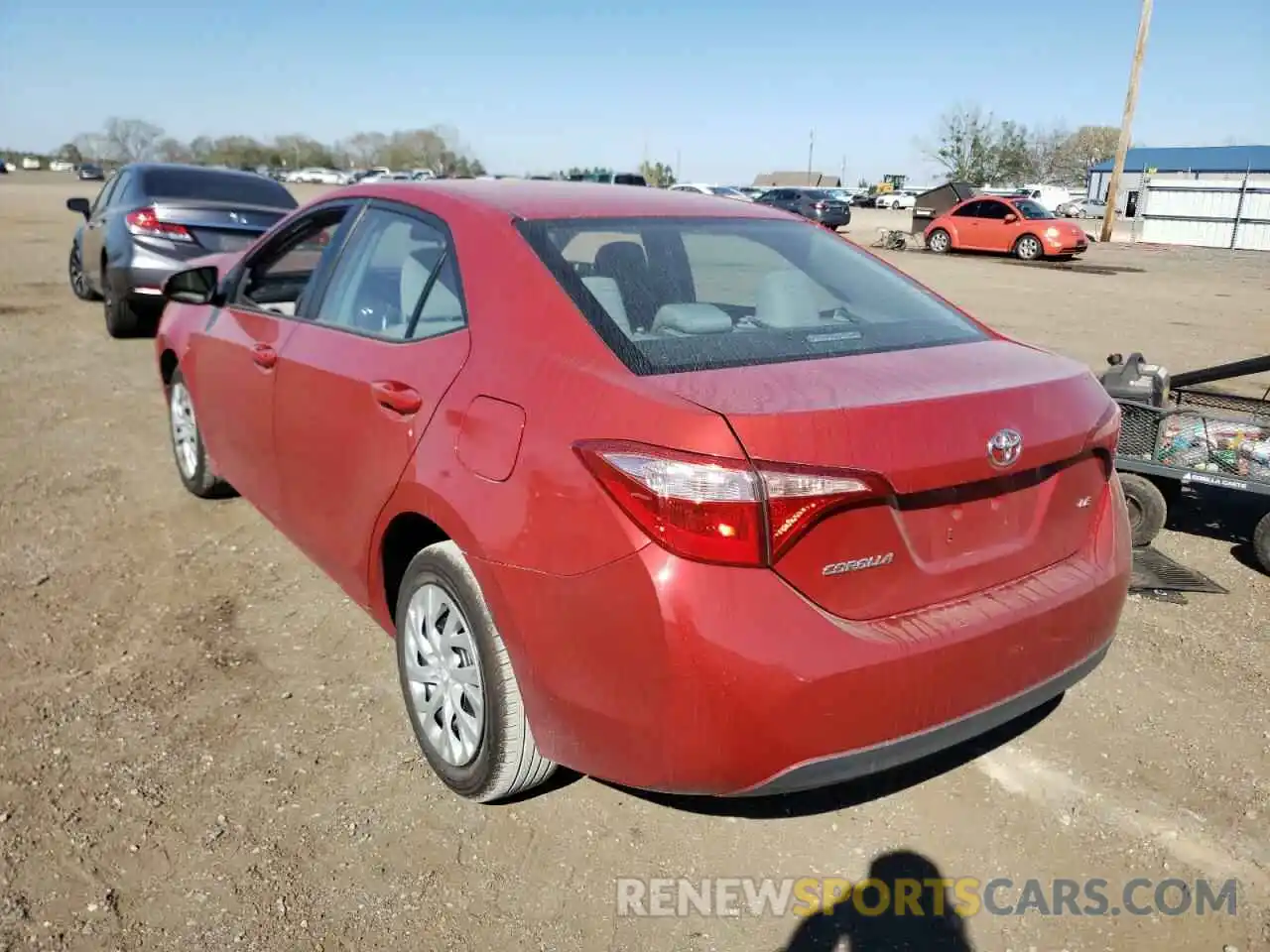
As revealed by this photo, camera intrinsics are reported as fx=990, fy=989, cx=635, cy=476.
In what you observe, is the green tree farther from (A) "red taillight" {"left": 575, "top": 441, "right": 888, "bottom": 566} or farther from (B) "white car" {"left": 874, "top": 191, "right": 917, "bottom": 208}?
(A) "red taillight" {"left": 575, "top": 441, "right": 888, "bottom": 566}

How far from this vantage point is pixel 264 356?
366 cm

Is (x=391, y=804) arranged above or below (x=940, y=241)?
above

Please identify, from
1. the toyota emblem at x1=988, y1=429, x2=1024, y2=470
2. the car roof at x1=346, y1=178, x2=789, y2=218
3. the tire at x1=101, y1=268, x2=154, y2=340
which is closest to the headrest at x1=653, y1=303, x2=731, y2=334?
the car roof at x1=346, y1=178, x2=789, y2=218

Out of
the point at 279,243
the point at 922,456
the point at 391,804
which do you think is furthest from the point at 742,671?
the point at 279,243

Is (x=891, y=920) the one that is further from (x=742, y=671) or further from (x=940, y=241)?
(x=940, y=241)

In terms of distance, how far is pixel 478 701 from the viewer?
8.54 ft

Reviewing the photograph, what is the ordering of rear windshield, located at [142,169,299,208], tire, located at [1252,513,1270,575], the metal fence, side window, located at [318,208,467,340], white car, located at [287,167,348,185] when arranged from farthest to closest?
white car, located at [287,167,348,185] → the metal fence → rear windshield, located at [142,169,299,208] → tire, located at [1252,513,1270,575] → side window, located at [318,208,467,340]

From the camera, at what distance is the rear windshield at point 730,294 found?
2.46 metres

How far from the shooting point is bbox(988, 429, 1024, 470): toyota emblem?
2.24m

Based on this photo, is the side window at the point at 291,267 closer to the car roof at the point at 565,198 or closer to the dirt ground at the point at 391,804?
the car roof at the point at 565,198

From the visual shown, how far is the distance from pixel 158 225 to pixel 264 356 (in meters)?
5.97

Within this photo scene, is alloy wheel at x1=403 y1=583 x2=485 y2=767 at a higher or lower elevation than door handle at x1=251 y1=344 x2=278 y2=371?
lower

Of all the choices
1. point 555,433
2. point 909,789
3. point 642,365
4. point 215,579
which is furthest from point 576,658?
point 215,579
